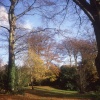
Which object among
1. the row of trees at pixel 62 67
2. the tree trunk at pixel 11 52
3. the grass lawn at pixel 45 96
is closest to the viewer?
the grass lawn at pixel 45 96

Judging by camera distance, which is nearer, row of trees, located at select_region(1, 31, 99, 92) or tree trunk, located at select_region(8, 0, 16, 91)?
tree trunk, located at select_region(8, 0, 16, 91)

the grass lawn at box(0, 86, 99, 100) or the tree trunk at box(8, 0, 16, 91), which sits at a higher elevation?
the tree trunk at box(8, 0, 16, 91)

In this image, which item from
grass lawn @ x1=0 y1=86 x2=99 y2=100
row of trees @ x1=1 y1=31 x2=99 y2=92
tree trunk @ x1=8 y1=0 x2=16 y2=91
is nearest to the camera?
grass lawn @ x1=0 y1=86 x2=99 y2=100

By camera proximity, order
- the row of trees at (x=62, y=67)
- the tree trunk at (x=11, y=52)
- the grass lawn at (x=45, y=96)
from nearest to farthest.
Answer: the grass lawn at (x=45, y=96), the tree trunk at (x=11, y=52), the row of trees at (x=62, y=67)

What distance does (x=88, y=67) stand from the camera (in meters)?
32.5

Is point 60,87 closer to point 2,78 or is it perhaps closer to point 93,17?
point 2,78

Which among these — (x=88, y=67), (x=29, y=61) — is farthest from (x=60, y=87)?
(x=29, y=61)

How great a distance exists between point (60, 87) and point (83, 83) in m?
9.57

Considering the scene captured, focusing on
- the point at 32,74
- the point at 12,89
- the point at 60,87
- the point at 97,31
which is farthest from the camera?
the point at 60,87

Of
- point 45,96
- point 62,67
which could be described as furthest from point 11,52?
point 62,67

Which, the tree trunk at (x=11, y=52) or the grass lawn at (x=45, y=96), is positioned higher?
the tree trunk at (x=11, y=52)

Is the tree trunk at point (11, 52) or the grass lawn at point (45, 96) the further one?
the tree trunk at point (11, 52)

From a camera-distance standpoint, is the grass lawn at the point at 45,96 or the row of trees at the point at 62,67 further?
the row of trees at the point at 62,67

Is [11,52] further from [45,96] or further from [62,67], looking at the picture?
[62,67]
